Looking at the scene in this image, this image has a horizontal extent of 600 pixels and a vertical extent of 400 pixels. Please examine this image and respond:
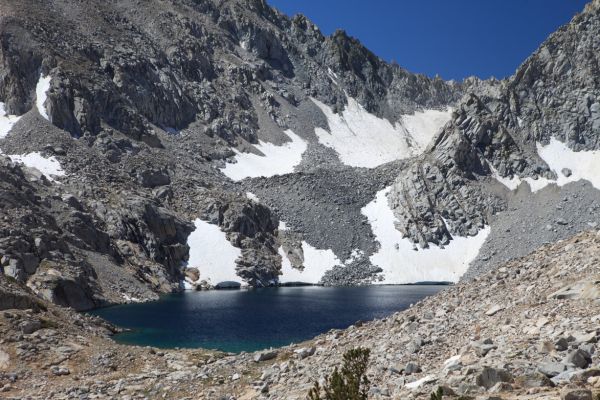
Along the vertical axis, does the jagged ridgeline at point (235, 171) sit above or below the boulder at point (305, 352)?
above

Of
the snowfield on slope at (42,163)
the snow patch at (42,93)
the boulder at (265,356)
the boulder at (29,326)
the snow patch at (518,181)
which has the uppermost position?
the snow patch at (42,93)

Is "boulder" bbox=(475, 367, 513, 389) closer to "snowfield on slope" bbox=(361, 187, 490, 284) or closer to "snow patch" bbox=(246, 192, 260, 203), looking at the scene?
"snowfield on slope" bbox=(361, 187, 490, 284)

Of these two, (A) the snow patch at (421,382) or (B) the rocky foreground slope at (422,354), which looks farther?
(A) the snow patch at (421,382)

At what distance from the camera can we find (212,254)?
10725 centimetres

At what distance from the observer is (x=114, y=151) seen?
398ft

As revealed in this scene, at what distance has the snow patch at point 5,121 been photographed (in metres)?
117

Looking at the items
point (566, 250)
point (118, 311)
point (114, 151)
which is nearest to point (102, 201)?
point (114, 151)

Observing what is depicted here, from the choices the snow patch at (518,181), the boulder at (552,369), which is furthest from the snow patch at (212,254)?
the boulder at (552,369)

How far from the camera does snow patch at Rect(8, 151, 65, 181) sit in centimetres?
10369

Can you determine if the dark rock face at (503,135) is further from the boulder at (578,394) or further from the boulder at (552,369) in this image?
the boulder at (578,394)

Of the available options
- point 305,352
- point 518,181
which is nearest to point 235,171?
point 518,181

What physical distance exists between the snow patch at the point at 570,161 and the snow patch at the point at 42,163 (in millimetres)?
112896

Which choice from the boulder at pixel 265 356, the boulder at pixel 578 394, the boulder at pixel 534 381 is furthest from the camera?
the boulder at pixel 265 356

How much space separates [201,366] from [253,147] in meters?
139
